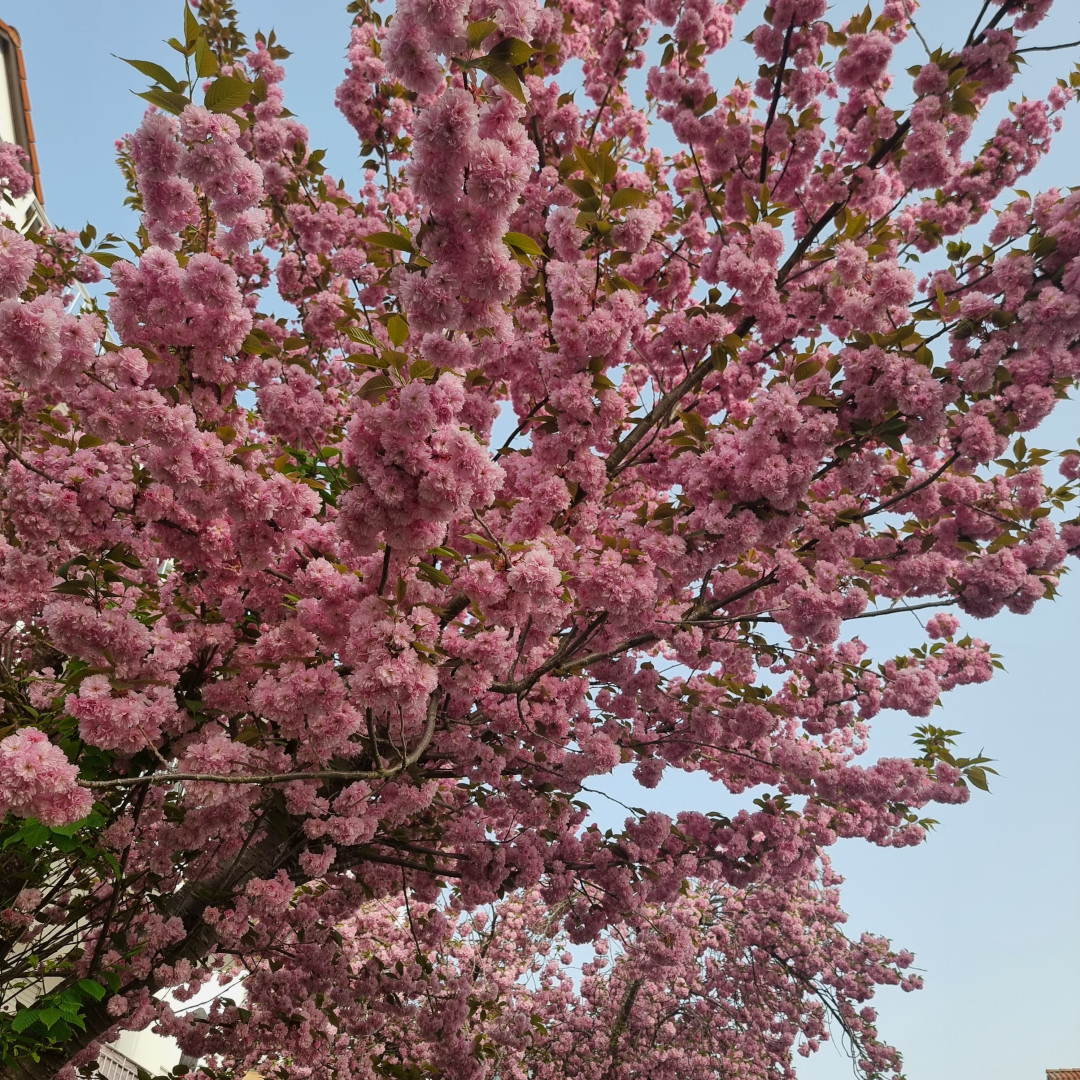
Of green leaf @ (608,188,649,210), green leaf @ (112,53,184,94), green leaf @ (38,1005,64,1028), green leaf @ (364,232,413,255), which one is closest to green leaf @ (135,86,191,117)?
green leaf @ (112,53,184,94)

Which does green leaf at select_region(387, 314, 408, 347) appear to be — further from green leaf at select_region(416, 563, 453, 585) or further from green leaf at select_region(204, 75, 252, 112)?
green leaf at select_region(416, 563, 453, 585)

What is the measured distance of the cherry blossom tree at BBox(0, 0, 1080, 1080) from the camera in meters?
2.55

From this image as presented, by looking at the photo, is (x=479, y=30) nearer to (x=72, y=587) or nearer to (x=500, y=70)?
(x=500, y=70)

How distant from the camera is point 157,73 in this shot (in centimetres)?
222

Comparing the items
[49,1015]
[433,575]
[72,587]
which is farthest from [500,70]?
[49,1015]

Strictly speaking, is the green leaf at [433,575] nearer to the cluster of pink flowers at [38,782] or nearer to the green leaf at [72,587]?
the green leaf at [72,587]

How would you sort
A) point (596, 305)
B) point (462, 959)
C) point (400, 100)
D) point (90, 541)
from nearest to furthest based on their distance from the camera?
point (90, 541)
point (596, 305)
point (400, 100)
point (462, 959)

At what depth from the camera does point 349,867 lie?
221 inches

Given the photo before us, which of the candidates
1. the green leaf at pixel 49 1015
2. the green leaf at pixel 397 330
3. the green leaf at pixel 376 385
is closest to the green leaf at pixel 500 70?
the green leaf at pixel 397 330

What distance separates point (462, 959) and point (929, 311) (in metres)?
11.0

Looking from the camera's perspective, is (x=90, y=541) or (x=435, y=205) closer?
(x=435, y=205)

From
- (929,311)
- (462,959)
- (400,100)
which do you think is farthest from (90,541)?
(462,959)

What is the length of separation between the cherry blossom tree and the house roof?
47.2ft

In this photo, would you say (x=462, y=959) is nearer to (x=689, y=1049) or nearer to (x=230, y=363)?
(x=689, y=1049)
